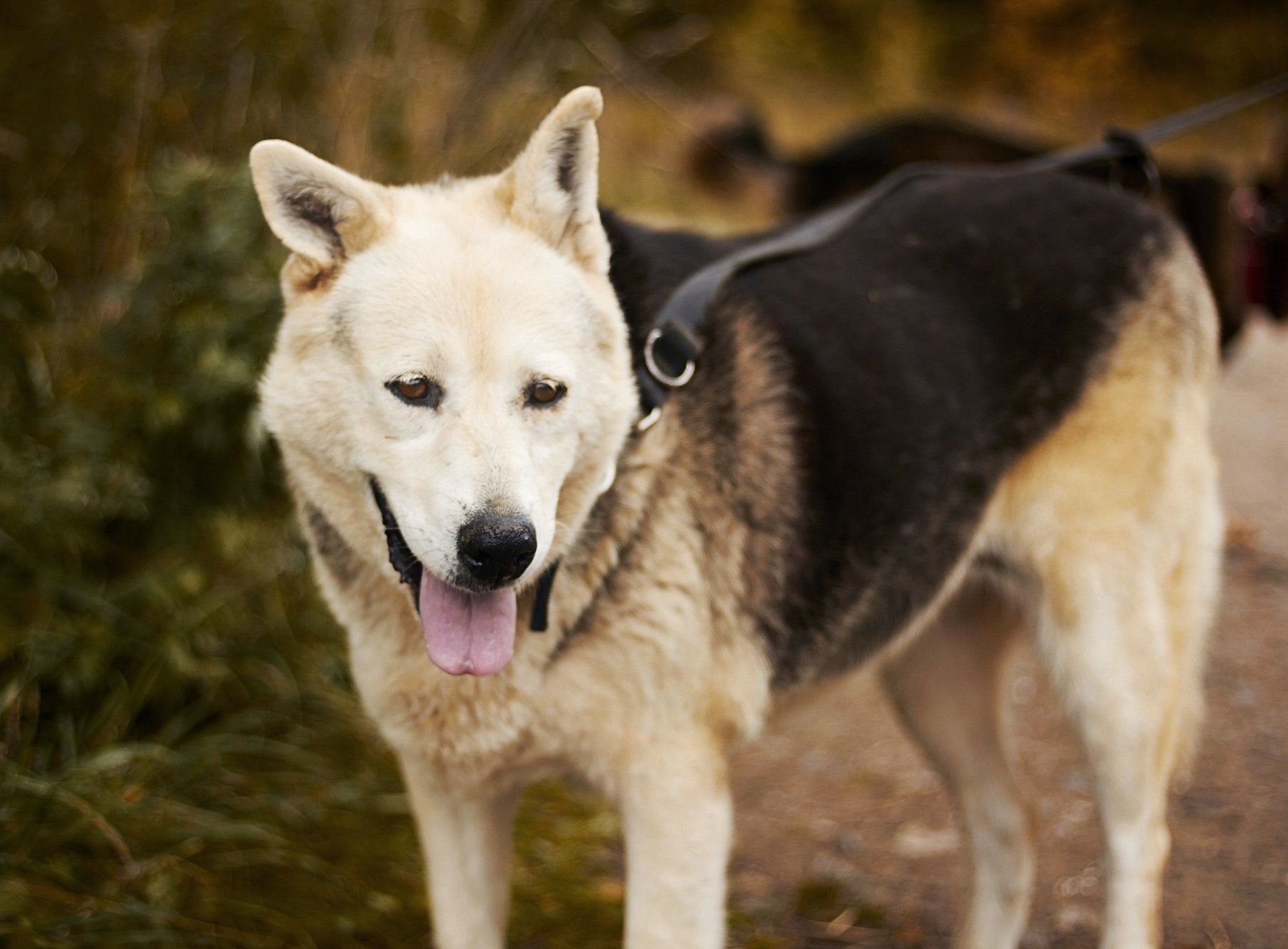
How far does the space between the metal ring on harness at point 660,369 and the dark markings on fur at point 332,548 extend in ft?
2.11

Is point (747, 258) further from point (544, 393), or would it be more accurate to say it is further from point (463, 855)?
point (463, 855)

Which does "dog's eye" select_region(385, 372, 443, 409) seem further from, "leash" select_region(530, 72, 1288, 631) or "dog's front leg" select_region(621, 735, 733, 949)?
"dog's front leg" select_region(621, 735, 733, 949)

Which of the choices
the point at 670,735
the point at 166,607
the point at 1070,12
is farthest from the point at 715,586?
the point at 1070,12

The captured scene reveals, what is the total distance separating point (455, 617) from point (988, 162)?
5730 millimetres

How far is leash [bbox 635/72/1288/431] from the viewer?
2.23 m

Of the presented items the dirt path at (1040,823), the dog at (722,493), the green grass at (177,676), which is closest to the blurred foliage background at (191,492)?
the green grass at (177,676)

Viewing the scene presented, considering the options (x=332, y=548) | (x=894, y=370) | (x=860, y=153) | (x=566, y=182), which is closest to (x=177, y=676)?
(x=332, y=548)

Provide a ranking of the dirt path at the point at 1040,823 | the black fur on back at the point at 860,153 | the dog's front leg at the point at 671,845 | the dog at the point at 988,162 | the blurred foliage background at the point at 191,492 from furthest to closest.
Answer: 1. the black fur on back at the point at 860,153
2. the dog at the point at 988,162
3. the dirt path at the point at 1040,823
4. the blurred foliage background at the point at 191,492
5. the dog's front leg at the point at 671,845

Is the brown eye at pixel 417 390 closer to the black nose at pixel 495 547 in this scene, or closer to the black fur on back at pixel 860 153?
the black nose at pixel 495 547

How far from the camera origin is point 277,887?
112 inches

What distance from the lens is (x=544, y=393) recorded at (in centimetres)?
195

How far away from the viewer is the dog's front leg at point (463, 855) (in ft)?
7.58

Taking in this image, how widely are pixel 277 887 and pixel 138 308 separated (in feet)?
4.81

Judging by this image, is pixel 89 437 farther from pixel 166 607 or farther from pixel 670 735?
pixel 670 735
